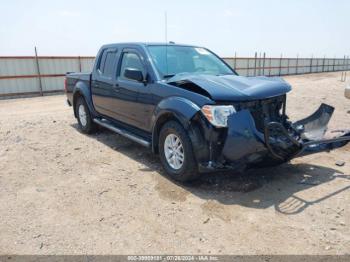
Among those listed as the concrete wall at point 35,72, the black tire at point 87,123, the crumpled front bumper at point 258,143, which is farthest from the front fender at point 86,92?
the concrete wall at point 35,72

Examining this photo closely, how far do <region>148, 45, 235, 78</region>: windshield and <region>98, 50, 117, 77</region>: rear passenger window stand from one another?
42.8 inches

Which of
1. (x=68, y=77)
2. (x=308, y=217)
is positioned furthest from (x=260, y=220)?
(x=68, y=77)

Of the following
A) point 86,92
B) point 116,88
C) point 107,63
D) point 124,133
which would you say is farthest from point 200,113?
point 86,92

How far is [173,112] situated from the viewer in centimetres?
420

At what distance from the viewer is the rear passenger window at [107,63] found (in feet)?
19.3

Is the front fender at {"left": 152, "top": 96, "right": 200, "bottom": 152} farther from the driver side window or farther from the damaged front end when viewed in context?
the driver side window

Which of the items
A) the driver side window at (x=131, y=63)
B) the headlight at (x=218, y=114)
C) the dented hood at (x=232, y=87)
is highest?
the driver side window at (x=131, y=63)

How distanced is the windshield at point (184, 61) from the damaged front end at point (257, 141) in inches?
52.1

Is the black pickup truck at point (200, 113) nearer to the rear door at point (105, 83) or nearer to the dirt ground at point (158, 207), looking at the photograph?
the rear door at point (105, 83)

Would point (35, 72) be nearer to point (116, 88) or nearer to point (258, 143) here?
point (116, 88)

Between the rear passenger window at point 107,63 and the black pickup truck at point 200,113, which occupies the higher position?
the rear passenger window at point 107,63

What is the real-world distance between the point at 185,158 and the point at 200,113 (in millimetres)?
622

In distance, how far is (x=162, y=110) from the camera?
439cm

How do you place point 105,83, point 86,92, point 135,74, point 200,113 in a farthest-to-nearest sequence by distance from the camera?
point 86,92 → point 105,83 → point 135,74 → point 200,113
